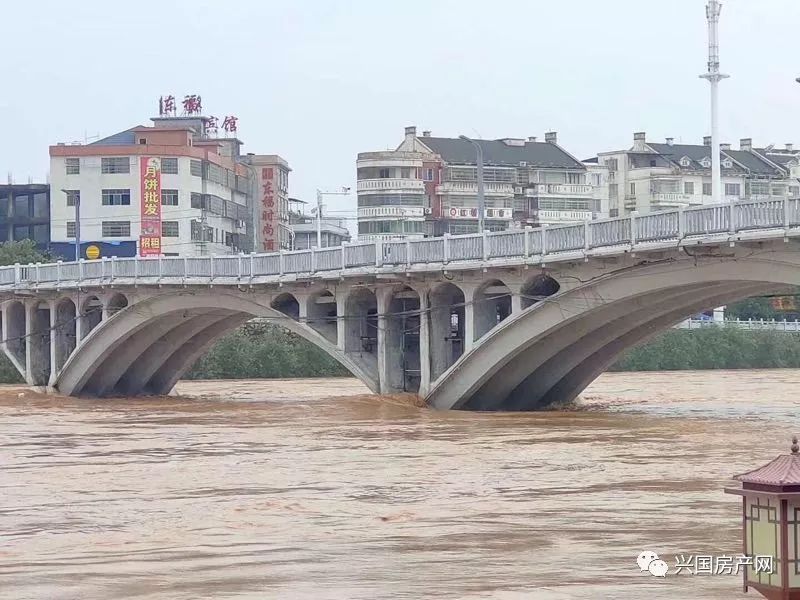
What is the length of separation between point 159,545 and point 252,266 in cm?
3266

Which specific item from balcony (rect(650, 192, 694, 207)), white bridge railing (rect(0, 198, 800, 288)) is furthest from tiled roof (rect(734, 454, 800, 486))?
balcony (rect(650, 192, 694, 207))

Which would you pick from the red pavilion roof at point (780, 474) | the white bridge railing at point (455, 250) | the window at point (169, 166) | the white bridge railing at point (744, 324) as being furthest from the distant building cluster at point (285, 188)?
the red pavilion roof at point (780, 474)

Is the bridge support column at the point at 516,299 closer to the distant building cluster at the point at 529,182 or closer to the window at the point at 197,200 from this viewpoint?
the window at the point at 197,200

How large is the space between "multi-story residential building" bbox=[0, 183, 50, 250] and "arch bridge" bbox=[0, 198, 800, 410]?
157 ft

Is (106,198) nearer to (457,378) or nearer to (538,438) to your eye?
(457,378)

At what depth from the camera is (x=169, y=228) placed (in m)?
103

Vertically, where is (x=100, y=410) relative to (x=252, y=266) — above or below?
below

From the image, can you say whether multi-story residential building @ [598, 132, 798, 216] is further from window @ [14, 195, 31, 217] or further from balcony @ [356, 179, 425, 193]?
window @ [14, 195, 31, 217]

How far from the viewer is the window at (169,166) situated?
103 m

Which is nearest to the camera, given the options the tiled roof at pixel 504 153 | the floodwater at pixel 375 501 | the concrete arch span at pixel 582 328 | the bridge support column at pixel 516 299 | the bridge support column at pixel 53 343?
the floodwater at pixel 375 501

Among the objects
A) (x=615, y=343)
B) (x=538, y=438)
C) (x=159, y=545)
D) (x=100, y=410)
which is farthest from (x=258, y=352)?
(x=159, y=545)

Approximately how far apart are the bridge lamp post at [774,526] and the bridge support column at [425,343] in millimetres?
33565

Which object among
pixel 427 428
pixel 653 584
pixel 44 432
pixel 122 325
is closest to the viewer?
pixel 653 584

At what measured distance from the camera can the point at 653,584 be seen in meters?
18.3
